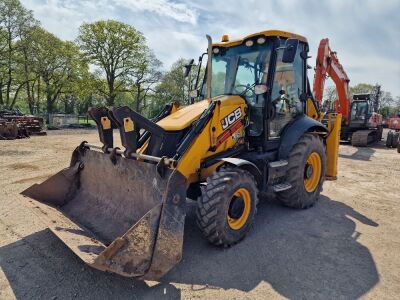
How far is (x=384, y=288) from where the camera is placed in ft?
10.5

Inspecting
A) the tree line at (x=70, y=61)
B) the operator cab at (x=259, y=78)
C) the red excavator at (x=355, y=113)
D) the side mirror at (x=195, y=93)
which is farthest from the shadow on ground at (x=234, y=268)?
the tree line at (x=70, y=61)

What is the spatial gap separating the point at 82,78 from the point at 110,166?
33187 mm

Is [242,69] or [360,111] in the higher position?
[242,69]

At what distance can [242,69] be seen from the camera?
197 inches

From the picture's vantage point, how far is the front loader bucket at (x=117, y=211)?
2900mm

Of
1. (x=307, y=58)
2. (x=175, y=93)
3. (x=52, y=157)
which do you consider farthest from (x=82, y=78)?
(x=307, y=58)

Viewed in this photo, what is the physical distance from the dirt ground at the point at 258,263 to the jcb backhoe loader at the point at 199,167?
308 millimetres

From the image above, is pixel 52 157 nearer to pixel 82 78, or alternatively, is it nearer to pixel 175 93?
A: pixel 82 78

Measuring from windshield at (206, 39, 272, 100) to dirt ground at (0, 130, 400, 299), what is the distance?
→ 6.80 ft

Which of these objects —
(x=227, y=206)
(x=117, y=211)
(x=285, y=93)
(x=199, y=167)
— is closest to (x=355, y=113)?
(x=285, y=93)

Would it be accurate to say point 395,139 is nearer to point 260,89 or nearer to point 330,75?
point 330,75

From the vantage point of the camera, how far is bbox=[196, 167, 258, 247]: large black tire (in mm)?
3590

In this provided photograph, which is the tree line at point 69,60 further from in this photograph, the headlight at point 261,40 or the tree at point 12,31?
the headlight at point 261,40

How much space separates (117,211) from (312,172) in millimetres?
3607
